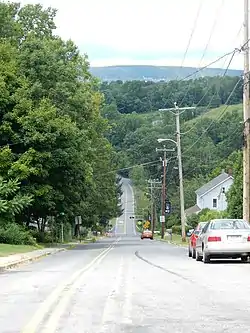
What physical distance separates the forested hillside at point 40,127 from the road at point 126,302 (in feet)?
76.0

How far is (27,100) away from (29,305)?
33.0m

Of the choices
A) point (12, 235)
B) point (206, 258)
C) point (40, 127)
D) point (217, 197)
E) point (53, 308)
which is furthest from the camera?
point (217, 197)

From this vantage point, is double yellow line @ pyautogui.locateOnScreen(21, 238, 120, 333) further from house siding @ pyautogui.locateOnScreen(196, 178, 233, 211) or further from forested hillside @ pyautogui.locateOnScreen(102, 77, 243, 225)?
forested hillside @ pyautogui.locateOnScreen(102, 77, 243, 225)

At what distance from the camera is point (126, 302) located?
1333cm

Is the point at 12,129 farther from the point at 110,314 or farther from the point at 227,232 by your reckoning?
the point at 110,314

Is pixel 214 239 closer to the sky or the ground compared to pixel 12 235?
closer to the ground

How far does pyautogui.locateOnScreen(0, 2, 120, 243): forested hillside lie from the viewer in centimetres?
4416

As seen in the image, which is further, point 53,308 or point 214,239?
point 214,239

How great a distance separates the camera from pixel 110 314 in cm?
1171

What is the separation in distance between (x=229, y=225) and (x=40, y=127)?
69.3 feet

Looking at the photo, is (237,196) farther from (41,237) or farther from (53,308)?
(53,308)

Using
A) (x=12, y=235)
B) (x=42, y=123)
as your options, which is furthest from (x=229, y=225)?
(x=12, y=235)

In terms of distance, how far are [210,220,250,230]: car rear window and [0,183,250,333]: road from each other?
4967 millimetres

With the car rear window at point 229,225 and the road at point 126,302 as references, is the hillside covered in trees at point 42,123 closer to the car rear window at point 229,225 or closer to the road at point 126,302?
the car rear window at point 229,225
